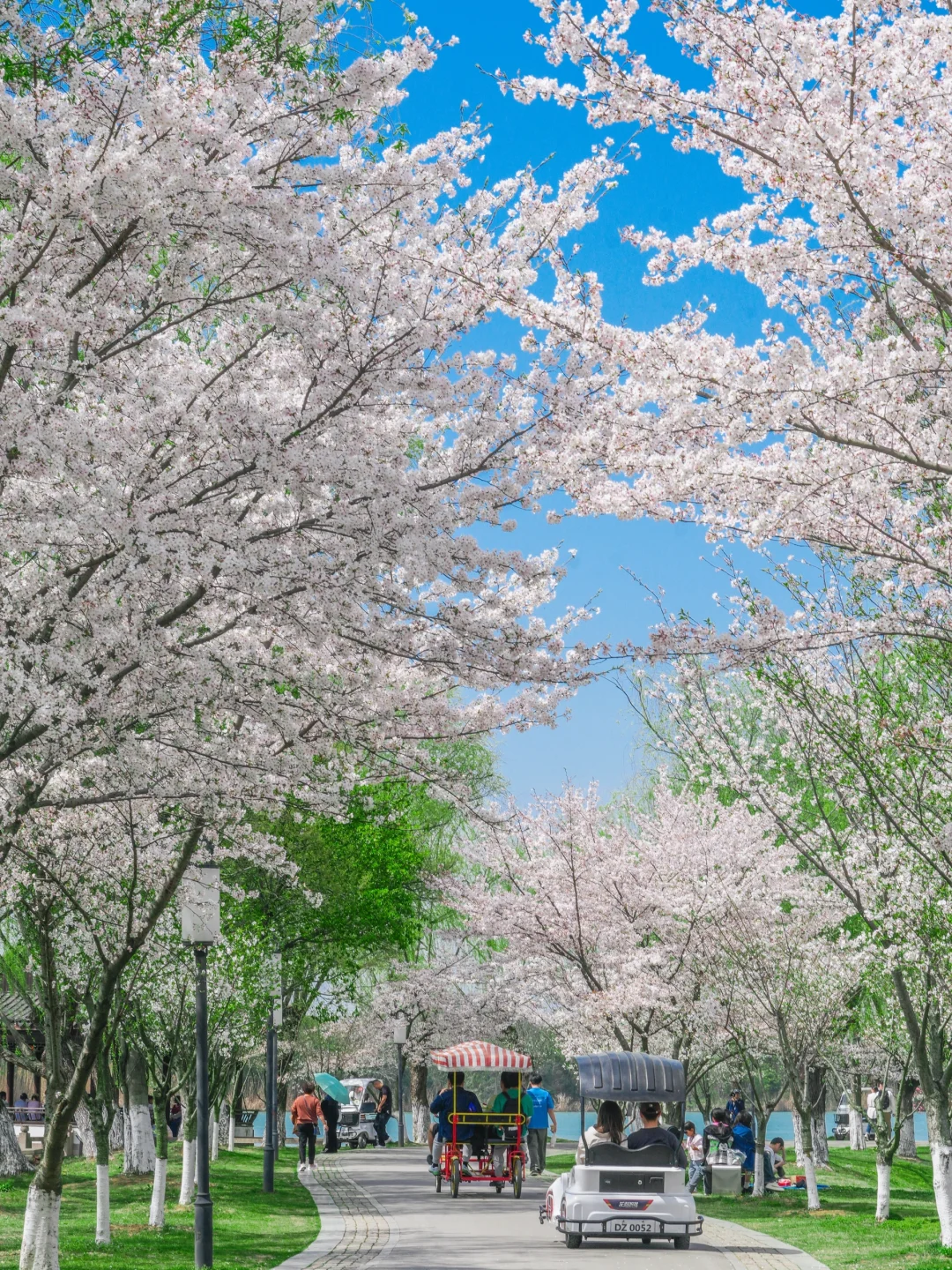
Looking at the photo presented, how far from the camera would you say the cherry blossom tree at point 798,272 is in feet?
23.5

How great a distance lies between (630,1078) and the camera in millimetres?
16312

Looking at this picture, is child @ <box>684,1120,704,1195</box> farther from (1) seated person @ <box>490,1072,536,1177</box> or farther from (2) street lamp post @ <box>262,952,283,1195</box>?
(2) street lamp post @ <box>262,952,283,1195</box>

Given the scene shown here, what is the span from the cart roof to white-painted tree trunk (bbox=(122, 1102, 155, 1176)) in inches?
436

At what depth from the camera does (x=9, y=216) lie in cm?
712

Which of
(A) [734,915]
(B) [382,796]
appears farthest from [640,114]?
(B) [382,796]

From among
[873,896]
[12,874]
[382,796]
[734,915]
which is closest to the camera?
[12,874]

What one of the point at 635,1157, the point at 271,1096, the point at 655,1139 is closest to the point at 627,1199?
the point at 635,1157

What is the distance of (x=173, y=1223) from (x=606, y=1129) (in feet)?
20.1

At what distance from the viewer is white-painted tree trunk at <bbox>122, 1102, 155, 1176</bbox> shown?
2433 centimetres

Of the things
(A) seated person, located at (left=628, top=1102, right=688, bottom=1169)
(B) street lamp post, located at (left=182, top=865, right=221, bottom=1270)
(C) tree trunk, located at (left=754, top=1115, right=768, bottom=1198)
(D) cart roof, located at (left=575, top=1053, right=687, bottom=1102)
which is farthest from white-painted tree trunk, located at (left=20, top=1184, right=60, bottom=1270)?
(C) tree trunk, located at (left=754, top=1115, right=768, bottom=1198)

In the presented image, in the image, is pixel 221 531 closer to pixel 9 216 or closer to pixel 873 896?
pixel 9 216

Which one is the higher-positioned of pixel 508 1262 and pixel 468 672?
pixel 468 672

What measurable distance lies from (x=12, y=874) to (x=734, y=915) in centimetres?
1220

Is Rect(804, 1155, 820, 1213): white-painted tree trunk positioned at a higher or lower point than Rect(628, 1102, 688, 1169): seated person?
lower
